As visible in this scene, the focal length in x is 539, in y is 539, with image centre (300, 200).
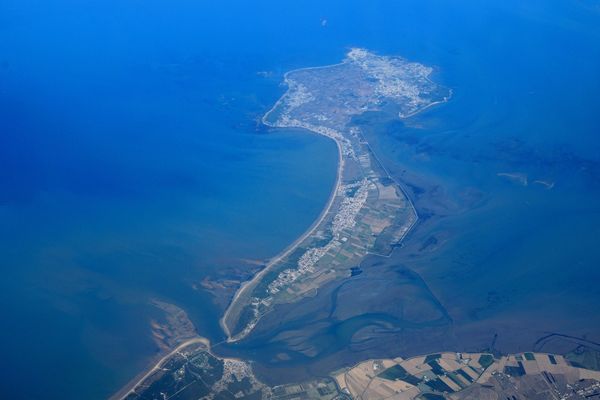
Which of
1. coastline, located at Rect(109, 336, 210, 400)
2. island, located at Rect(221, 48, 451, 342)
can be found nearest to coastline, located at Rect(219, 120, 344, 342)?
island, located at Rect(221, 48, 451, 342)

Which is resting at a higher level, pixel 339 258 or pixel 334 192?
pixel 334 192

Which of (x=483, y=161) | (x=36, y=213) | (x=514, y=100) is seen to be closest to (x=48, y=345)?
(x=36, y=213)

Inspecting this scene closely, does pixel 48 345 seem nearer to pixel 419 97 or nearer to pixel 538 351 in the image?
pixel 538 351

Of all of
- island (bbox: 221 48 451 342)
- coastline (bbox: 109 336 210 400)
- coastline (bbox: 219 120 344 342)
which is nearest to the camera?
coastline (bbox: 109 336 210 400)

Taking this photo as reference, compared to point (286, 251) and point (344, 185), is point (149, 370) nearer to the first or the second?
point (286, 251)

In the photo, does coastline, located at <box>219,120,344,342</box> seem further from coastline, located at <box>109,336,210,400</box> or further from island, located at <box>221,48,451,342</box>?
coastline, located at <box>109,336,210,400</box>

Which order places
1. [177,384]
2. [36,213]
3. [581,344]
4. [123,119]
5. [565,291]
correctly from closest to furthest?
[177,384]
[581,344]
[565,291]
[36,213]
[123,119]

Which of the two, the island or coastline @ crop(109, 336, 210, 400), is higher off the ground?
the island

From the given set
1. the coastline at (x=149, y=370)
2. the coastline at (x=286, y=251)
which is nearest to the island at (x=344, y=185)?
the coastline at (x=286, y=251)

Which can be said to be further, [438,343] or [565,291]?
[565,291]
